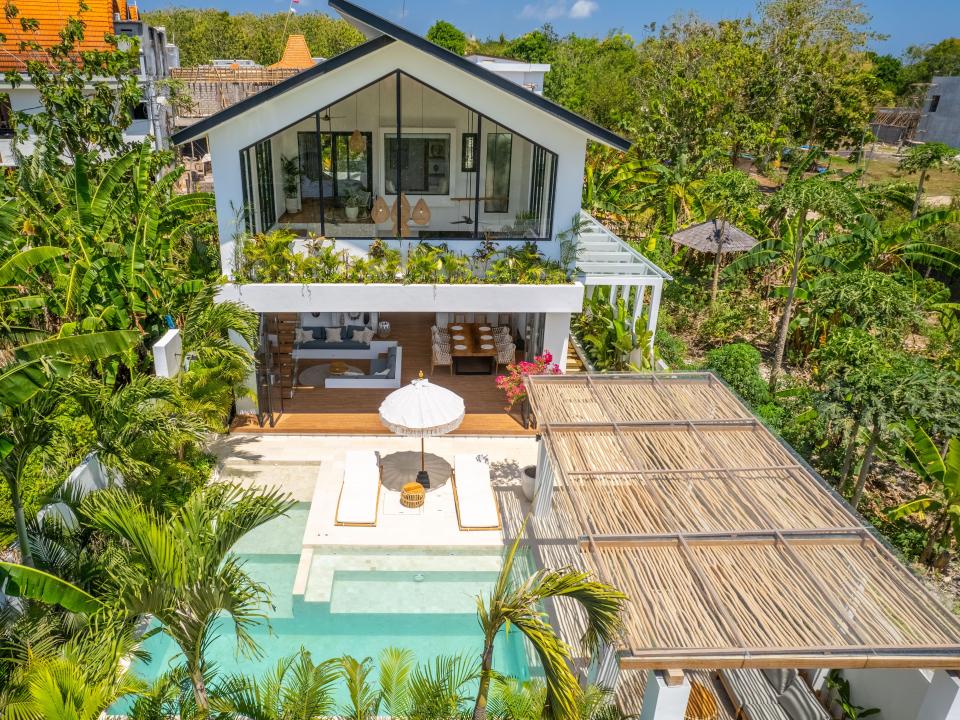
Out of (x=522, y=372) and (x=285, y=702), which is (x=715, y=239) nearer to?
(x=522, y=372)

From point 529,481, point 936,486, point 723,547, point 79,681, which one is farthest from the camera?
point 529,481

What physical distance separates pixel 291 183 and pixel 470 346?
268 inches

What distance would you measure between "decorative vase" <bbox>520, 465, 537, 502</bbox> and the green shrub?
6178 mm

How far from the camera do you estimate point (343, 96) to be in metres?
15.1

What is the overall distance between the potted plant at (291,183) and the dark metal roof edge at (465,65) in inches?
202

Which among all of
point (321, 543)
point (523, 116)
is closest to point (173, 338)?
point (321, 543)

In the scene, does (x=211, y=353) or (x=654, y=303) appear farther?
(x=654, y=303)

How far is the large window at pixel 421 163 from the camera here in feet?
63.9

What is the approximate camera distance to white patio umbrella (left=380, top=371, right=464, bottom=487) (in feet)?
43.0

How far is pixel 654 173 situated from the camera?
3027cm

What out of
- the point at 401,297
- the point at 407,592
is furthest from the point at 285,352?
the point at 407,592

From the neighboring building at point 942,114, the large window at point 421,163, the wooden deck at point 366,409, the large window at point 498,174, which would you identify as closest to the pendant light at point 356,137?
the large window at point 421,163

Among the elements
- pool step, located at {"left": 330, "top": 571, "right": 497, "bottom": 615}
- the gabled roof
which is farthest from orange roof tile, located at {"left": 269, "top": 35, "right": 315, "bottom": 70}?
pool step, located at {"left": 330, "top": 571, "right": 497, "bottom": 615}

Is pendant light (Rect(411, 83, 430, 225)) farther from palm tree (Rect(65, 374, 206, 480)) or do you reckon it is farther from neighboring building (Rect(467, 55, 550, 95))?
palm tree (Rect(65, 374, 206, 480))
